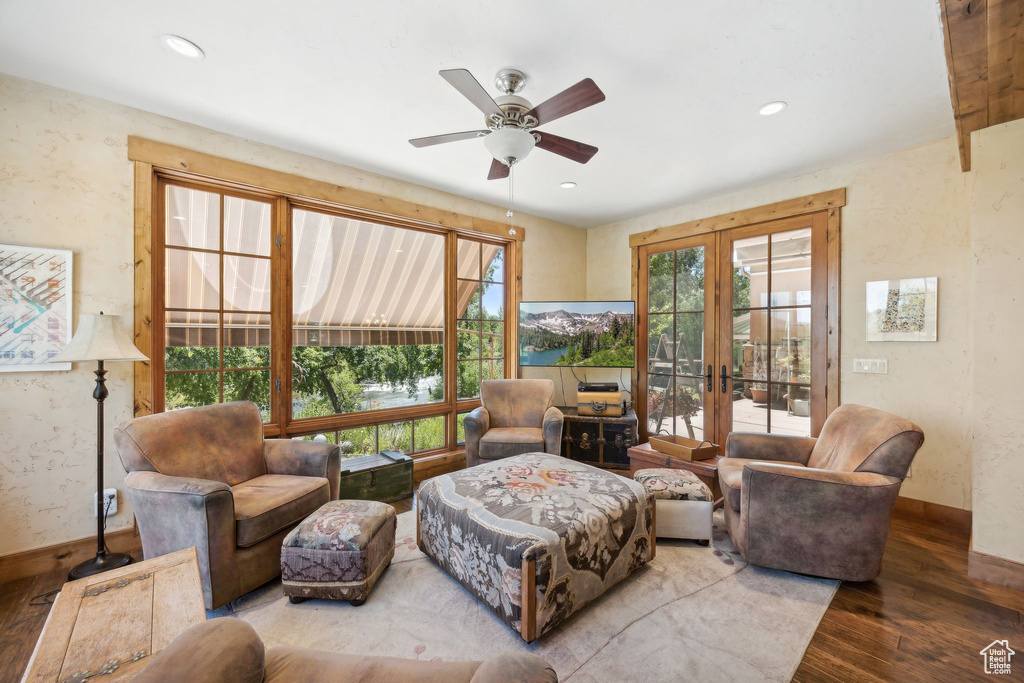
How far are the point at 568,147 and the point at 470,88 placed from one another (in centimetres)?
66

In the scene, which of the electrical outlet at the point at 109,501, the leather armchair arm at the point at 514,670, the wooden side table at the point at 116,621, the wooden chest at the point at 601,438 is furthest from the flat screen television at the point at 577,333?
the leather armchair arm at the point at 514,670

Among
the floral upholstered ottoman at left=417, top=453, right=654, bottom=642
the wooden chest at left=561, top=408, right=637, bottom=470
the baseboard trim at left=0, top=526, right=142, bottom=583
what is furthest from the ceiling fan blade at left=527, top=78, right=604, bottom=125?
the baseboard trim at left=0, top=526, right=142, bottom=583

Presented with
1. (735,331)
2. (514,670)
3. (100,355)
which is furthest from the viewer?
(735,331)

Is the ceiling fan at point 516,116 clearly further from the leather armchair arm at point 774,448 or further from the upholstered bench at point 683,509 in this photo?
the leather armchair arm at point 774,448

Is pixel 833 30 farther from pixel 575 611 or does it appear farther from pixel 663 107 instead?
pixel 575 611

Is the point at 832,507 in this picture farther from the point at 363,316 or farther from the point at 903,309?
the point at 363,316

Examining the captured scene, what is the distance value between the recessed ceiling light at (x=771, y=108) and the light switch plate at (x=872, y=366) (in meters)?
1.95

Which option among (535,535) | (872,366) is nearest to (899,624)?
(535,535)

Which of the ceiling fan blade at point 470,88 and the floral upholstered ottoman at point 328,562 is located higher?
the ceiling fan blade at point 470,88

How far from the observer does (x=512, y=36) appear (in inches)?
72.2

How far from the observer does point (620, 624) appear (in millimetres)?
1829

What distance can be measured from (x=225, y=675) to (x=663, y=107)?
2.93 m

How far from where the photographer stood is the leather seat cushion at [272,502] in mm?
1956

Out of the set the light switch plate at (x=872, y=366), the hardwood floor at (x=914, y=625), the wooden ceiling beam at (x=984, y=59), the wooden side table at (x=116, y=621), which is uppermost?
the wooden ceiling beam at (x=984, y=59)
